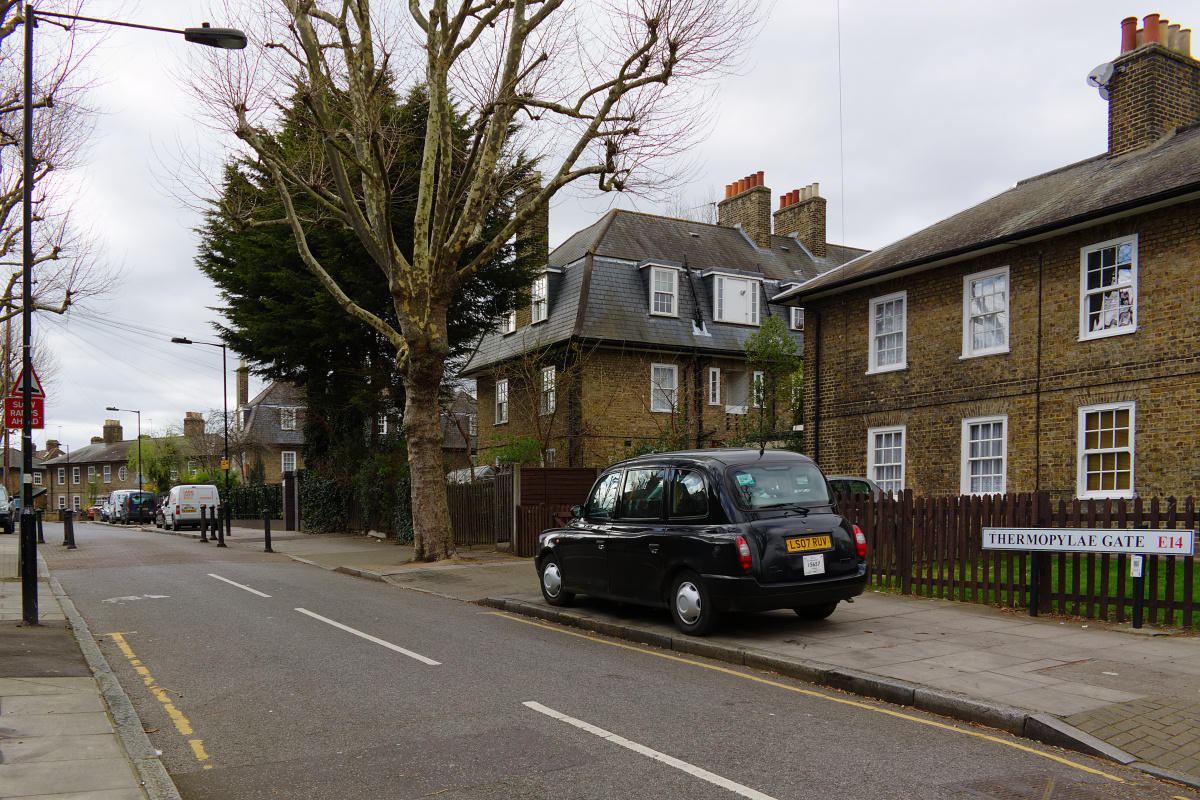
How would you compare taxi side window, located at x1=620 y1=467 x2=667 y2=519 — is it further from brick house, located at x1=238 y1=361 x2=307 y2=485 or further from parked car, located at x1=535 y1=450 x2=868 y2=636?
brick house, located at x1=238 y1=361 x2=307 y2=485

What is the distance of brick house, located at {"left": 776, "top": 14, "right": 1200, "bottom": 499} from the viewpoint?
48.0 ft

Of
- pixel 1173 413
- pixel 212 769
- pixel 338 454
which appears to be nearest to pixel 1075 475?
pixel 1173 413

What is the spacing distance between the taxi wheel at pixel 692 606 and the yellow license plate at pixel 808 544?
3.07 ft

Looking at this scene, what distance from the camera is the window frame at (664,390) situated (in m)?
30.1

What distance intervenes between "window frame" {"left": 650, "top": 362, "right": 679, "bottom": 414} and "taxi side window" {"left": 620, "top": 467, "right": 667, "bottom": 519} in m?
19.6

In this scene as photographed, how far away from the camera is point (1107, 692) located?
635cm

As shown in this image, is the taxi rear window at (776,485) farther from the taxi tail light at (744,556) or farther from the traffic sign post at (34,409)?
the traffic sign post at (34,409)

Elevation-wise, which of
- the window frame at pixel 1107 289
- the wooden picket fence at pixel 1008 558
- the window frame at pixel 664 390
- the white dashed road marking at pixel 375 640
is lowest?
the white dashed road marking at pixel 375 640

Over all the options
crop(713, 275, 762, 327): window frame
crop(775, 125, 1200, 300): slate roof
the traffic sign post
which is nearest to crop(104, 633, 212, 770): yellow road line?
the traffic sign post

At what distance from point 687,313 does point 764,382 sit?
5567mm

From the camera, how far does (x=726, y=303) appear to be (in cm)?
3225

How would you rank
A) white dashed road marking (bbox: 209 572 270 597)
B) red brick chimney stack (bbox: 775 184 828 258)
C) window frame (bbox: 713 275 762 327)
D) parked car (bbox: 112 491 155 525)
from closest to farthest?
white dashed road marking (bbox: 209 572 270 597) < window frame (bbox: 713 275 762 327) < red brick chimney stack (bbox: 775 184 828 258) < parked car (bbox: 112 491 155 525)

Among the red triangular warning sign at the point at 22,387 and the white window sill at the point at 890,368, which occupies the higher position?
the white window sill at the point at 890,368

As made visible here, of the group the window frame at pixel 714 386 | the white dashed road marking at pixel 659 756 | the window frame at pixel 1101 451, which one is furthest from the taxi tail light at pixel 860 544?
the window frame at pixel 714 386
